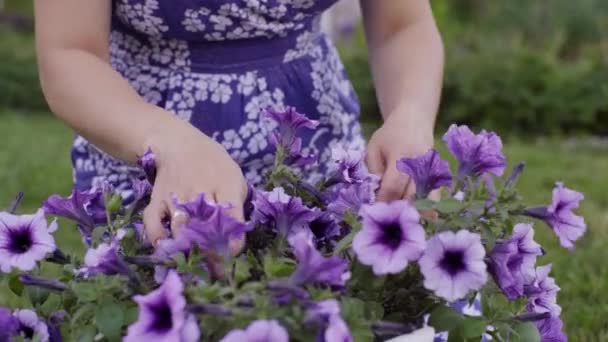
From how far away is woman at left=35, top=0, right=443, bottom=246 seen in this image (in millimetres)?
1325

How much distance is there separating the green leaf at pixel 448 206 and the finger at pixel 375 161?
1.00 feet

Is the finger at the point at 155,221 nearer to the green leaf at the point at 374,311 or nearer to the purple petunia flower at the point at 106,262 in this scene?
the purple petunia flower at the point at 106,262

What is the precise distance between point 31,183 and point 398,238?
362 centimetres

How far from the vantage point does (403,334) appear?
3.30 feet

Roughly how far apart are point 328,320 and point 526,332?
0.28 metres

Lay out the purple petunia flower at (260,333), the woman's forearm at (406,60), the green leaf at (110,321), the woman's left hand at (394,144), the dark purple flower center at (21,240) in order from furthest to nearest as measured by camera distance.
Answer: the woman's forearm at (406,60) → the woman's left hand at (394,144) → the dark purple flower center at (21,240) → the green leaf at (110,321) → the purple petunia flower at (260,333)

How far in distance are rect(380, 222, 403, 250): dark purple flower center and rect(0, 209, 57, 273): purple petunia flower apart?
362mm

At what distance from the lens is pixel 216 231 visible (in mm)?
984

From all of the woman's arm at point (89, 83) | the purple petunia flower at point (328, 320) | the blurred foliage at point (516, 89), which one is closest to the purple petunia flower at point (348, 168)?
the woman's arm at point (89, 83)

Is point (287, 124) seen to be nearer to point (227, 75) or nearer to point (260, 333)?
point (260, 333)

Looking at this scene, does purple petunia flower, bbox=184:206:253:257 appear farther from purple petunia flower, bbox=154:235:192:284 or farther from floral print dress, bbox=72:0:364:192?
floral print dress, bbox=72:0:364:192

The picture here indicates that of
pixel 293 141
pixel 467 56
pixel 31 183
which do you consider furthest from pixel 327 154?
pixel 467 56

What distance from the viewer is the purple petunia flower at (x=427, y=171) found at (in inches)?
42.4

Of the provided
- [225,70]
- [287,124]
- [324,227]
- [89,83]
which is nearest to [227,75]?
[225,70]
